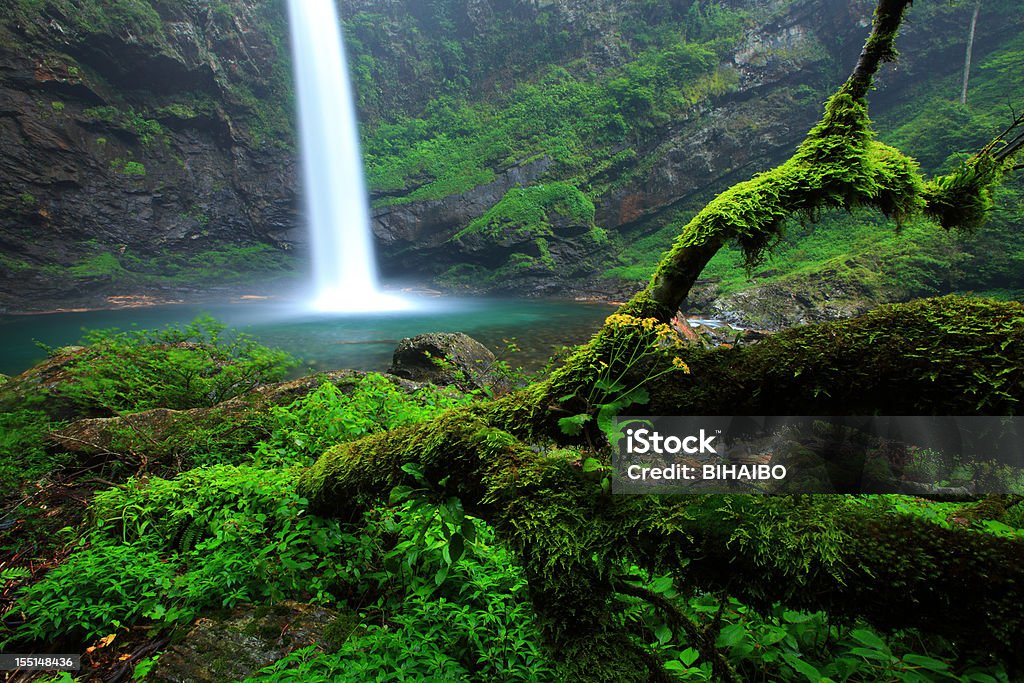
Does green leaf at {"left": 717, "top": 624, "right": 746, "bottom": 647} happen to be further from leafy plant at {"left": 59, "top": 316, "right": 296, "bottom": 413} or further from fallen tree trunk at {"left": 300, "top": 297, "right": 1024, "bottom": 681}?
leafy plant at {"left": 59, "top": 316, "right": 296, "bottom": 413}

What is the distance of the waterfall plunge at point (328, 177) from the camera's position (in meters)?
29.9

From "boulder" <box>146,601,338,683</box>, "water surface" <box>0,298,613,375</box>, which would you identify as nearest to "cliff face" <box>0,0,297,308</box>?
"water surface" <box>0,298,613,375</box>

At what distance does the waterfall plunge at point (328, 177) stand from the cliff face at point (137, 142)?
1.31 metres

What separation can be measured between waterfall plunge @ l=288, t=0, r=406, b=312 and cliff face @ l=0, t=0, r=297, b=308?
1.31m

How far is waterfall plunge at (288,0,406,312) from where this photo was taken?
29875 mm

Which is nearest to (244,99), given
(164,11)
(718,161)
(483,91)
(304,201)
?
(164,11)

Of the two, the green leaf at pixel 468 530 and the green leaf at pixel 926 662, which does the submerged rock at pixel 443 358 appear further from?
the green leaf at pixel 926 662

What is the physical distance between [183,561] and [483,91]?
128ft

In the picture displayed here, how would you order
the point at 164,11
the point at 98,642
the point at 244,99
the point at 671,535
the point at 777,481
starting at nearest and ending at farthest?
1. the point at 671,535
2. the point at 777,481
3. the point at 98,642
4. the point at 164,11
5. the point at 244,99

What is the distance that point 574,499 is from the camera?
1356 millimetres

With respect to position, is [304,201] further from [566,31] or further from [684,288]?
[684,288]

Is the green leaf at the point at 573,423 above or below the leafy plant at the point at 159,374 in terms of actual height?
above

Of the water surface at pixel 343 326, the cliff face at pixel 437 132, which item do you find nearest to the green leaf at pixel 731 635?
the water surface at pixel 343 326

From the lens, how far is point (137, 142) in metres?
24.9
